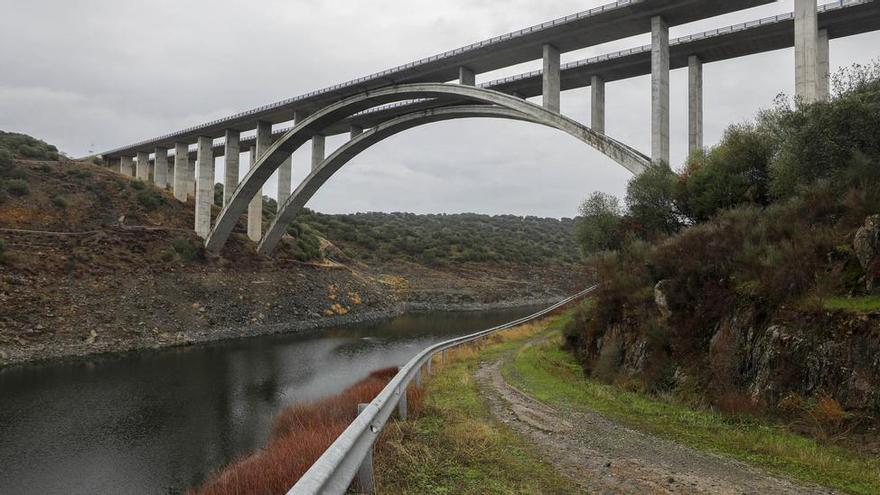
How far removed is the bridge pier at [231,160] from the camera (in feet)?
124

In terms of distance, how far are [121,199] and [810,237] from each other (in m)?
41.9

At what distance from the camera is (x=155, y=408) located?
13930mm

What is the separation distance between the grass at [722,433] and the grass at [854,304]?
1.71 meters

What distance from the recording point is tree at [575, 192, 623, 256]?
69.5ft

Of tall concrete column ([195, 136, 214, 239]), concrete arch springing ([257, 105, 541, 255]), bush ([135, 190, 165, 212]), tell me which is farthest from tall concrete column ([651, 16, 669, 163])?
bush ([135, 190, 165, 212])

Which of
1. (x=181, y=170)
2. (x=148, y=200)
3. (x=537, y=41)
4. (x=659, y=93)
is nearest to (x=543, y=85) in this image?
(x=537, y=41)

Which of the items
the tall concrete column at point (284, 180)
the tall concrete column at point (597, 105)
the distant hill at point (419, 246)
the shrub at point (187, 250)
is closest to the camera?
the tall concrete column at point (597, 105)

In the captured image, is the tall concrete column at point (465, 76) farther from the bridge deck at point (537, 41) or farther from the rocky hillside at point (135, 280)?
the rocky hillside at point (135, 280)

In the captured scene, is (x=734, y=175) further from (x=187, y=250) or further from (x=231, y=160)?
(x=231, y=160)

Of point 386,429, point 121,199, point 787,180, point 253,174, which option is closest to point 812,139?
→ point 787,180

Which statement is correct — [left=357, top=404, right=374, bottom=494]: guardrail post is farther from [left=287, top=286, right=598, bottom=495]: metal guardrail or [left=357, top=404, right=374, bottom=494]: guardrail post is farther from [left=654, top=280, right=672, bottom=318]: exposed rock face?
[left=654, top=280, right=672, bottom=318]: exposed rock face

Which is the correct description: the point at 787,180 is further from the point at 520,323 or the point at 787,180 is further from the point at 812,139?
the point at 520,323

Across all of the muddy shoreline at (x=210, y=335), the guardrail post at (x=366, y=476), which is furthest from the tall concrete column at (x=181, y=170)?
the guardrail post at (x=366, y=476)

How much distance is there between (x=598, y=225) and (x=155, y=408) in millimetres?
17776
